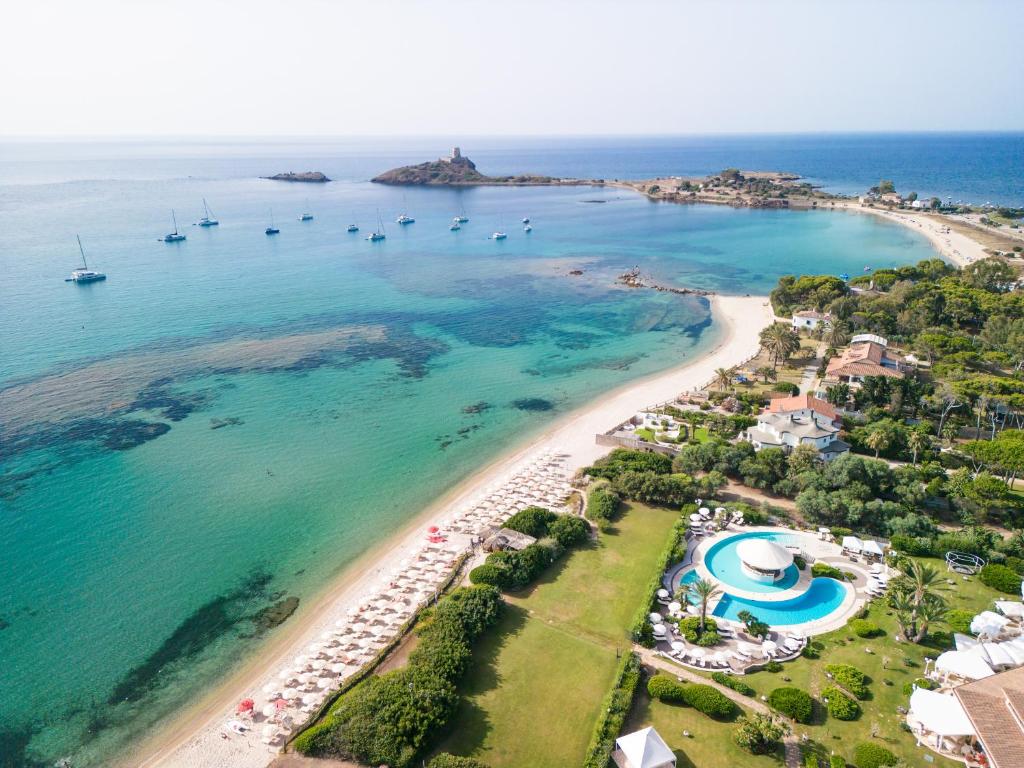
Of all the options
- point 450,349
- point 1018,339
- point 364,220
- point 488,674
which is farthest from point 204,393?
point 364,220

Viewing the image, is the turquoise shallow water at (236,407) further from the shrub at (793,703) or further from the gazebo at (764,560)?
the shrub at (793,703)

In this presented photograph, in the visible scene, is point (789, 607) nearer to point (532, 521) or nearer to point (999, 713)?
point (999, 713)

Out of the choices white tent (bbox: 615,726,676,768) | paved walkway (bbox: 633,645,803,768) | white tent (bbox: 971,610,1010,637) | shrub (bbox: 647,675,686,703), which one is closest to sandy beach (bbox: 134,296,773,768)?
paved walkway (bbox: 633,645,803,768)

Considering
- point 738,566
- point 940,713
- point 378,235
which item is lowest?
point 738,566

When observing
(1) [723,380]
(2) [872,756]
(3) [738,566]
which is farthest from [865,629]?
(1) [723,380]

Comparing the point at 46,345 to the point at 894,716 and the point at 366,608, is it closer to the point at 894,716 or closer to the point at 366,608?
the point at 366,608

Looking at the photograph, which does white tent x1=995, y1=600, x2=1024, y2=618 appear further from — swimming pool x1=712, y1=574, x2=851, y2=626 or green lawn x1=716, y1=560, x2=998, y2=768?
swimming pool x1=712, y1=574, x2=851, y2=626

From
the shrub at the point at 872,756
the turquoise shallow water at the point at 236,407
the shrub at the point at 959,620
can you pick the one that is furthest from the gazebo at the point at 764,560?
the turquoise shallow water at the point at 236,407
